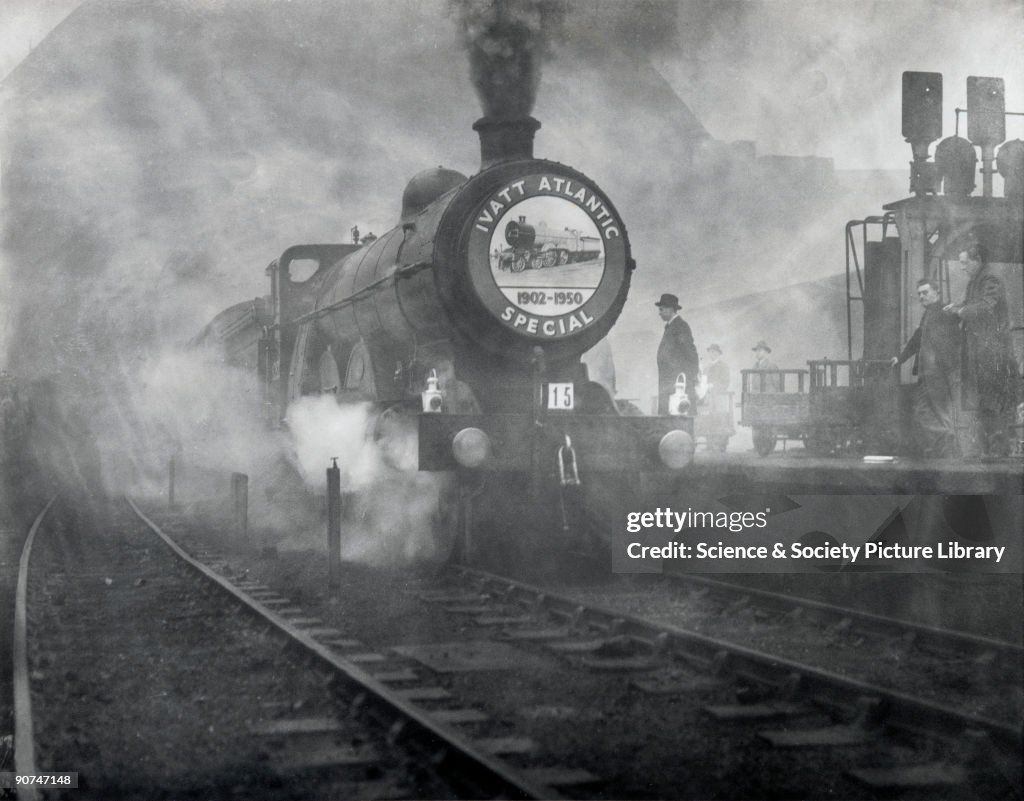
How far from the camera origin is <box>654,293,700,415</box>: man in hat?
8.58 m

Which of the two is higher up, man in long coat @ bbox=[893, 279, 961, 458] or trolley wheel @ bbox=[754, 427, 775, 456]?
man in long coat @ bbox=[893, 279, 961, 458]

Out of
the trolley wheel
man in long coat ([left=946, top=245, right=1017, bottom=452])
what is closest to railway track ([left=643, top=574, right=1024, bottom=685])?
man in long coat ([left=946, top=245, right=1017, bottom=452])

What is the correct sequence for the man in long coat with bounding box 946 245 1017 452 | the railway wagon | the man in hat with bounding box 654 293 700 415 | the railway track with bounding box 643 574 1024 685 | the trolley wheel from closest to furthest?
the railway track with bounding box 643 574 1024 685, the man in long coat with bounding box 946 245 1017 452, the man in hat with bounding box 654 293 700 415, the railway wagon, the trolley wheel

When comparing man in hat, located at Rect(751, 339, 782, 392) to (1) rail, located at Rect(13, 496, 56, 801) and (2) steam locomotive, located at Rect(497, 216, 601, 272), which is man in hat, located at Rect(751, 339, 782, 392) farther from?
(1) rail, located at Rect(13, 496, 56, 801)

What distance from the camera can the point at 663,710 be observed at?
4.43 metres

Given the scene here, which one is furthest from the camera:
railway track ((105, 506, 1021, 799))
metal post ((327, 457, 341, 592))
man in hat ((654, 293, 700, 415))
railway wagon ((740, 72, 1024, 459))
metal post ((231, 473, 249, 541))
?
railway wagon ((740, 72, 1024, 459))

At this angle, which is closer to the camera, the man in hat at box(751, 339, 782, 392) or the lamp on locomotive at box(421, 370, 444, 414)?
the lamp on locomotive at box(421, 370, 444, 414)

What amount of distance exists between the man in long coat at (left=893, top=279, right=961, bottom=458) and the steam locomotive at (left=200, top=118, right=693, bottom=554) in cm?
208

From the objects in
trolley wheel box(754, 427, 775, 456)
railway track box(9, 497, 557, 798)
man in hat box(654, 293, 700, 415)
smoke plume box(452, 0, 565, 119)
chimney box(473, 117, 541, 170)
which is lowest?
railway track box(9, 497, 557, 798)

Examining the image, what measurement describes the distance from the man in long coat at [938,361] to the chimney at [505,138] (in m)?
2.89

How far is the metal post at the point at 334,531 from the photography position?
7605 mm

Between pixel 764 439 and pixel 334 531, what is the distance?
9.56 m

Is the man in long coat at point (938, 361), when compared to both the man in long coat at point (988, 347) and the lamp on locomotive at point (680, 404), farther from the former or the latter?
the lamp on locomotive at point (680, 404)

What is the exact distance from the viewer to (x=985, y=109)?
41.4 ft
